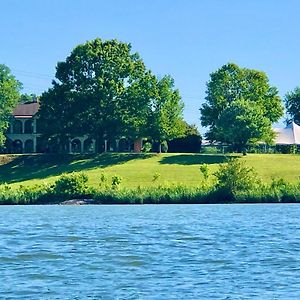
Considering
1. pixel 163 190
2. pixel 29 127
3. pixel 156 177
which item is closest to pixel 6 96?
pixel 29 127

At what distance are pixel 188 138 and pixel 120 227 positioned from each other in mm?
81042

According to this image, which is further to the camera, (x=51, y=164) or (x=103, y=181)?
(x=51, y=164)

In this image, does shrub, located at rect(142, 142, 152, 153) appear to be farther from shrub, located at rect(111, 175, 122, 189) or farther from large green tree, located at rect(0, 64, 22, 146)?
shrub, located at rect(111, 175, 122, 189)

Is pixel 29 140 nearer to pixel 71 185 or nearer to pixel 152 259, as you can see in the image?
pixel 71 185

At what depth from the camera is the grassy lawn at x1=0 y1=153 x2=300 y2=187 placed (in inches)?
4402

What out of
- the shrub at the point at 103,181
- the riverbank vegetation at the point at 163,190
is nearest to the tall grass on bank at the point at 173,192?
the riverbank vegetation at the point at 163,190

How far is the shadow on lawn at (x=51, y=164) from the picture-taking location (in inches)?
4589

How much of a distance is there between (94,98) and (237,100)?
22162 mm

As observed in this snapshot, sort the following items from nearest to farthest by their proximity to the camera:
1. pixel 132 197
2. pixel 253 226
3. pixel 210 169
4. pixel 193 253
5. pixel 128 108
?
1. pixel 193 253
2. pixel 253 226
3. pixel 132 197
4. pixel 210 169
5. pixel 128 108

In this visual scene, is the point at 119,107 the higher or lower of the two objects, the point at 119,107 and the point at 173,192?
the higher

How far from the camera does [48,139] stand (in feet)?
417

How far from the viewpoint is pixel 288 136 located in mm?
148375

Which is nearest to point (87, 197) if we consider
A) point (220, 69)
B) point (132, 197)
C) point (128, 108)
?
point (132, 197)

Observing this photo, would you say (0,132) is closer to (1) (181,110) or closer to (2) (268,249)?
(1) (181,110)
